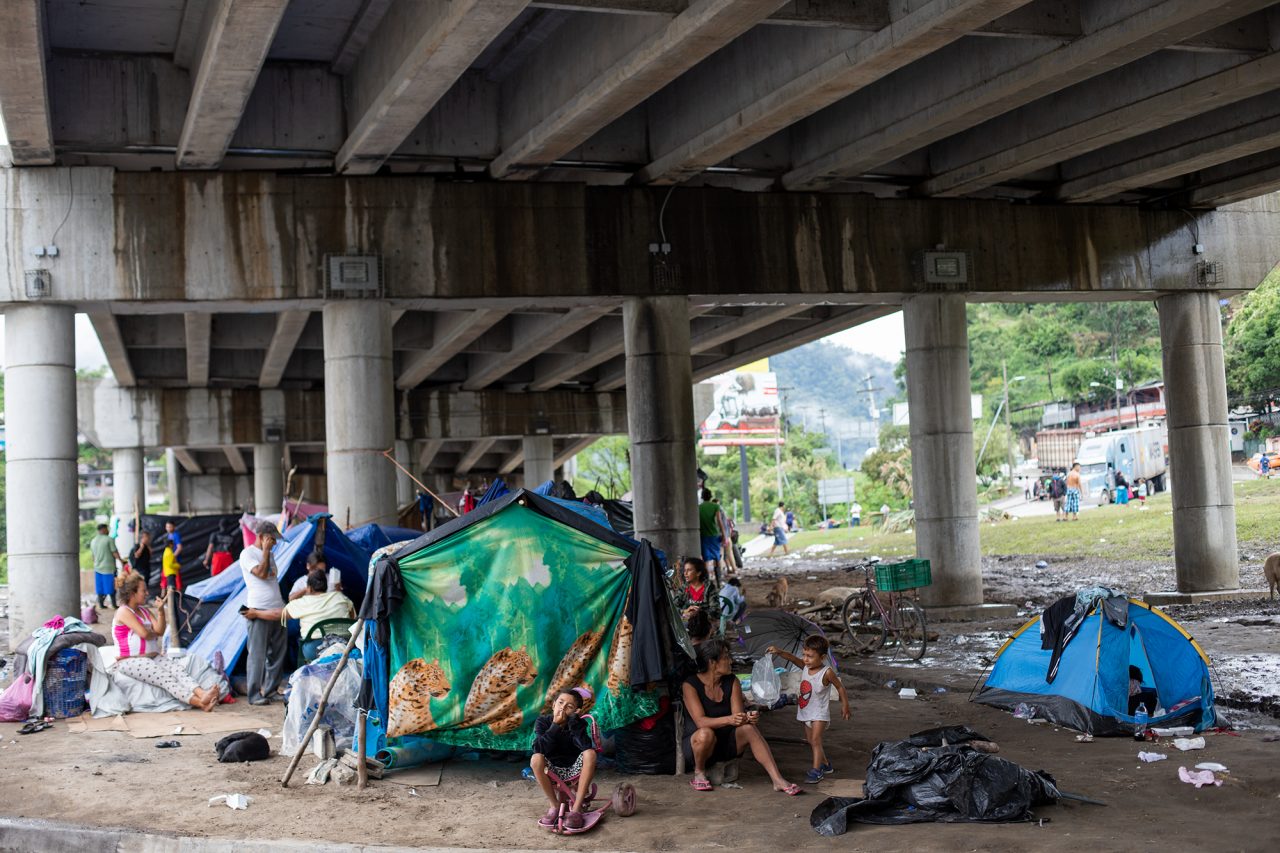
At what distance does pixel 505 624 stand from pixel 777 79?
712 centimetres

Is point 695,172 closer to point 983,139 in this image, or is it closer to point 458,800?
point 983,139

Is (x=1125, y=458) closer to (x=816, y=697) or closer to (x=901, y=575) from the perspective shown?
(x=901, y=575)

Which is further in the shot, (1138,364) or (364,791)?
(1138,364)

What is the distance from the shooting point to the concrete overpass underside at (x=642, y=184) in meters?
12.6

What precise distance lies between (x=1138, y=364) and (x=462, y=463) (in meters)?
36.1

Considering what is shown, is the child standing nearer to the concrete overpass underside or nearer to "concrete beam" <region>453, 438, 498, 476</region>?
the concrete overpass underside

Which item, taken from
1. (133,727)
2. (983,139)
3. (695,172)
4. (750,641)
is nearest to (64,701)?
(133,727)

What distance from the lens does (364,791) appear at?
8914 millimetres

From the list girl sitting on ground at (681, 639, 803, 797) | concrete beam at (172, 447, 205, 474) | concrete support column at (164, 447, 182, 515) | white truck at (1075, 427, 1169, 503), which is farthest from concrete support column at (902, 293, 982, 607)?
concrete support column at (164, 447, 182, 515)

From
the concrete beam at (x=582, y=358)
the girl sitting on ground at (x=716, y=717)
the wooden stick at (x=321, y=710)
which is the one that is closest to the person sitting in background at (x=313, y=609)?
the wooden stick at (x=321, y=710)

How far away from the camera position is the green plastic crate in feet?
47.9

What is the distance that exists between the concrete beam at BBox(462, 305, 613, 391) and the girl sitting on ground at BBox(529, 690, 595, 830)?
12226mm

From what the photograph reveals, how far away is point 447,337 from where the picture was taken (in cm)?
2522

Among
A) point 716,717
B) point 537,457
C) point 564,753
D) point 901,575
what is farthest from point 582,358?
point 564,753
